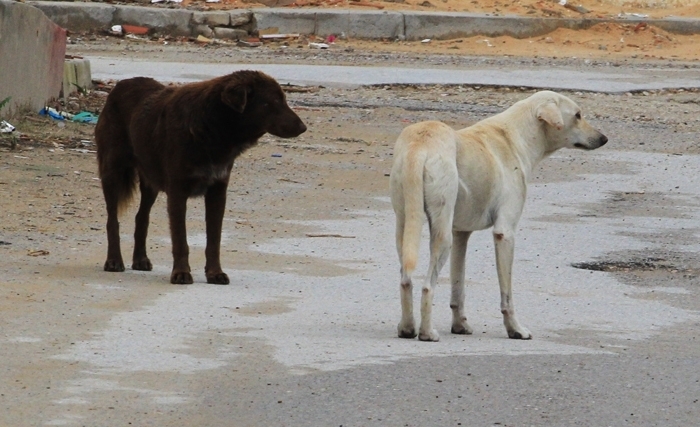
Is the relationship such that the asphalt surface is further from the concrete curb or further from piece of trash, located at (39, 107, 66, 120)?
the concrete curb

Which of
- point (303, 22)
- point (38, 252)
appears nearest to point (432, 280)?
point (38, 252)

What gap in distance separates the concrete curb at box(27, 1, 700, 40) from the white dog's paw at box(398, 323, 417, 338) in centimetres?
2169

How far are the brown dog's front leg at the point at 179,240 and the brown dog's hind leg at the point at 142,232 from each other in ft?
1.63

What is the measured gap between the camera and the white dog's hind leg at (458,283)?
7.02 metres

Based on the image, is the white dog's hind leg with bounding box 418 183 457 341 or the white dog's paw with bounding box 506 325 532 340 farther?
the white dog's paw with bounding box 506 325 532 340

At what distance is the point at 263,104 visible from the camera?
8.16m

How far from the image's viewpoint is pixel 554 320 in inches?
294

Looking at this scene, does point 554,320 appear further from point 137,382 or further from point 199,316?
point 137,382

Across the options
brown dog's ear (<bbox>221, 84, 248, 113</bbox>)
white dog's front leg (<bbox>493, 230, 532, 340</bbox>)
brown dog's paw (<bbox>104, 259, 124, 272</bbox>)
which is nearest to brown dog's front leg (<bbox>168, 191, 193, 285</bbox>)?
brown dog's paw (<bbox>104, 259, 124, 272</bbox>)

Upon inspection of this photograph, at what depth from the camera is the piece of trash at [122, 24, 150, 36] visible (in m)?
27.8

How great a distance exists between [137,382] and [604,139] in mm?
3236

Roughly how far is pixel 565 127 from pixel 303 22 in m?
21.8

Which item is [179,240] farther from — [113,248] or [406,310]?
[406,310]

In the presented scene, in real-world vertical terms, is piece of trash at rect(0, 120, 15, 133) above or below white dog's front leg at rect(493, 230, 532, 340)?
below
